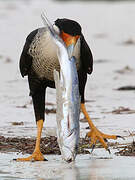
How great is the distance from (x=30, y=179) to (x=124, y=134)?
102 inches

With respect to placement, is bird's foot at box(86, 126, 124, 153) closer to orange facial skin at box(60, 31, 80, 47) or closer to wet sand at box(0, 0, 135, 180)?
wet sand at box(0, 0, 135, 180)

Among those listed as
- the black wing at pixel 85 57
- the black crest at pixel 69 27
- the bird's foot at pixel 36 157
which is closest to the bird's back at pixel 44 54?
the black wing at pixel 85 57

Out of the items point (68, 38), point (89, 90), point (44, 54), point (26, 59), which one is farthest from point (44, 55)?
point (89, 90)

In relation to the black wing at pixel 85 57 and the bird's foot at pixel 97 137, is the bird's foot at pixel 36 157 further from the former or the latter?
the black wing at pixel 85 57

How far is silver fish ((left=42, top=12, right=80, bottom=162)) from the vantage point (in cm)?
637

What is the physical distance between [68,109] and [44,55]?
1255mm

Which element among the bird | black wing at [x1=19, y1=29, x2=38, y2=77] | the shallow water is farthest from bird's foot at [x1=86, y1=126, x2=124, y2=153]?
black wing at [x1=19, y1=29, x2=38, y2=77]

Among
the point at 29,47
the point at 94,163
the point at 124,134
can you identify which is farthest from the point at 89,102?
the point at 94,163

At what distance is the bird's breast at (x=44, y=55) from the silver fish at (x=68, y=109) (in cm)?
92

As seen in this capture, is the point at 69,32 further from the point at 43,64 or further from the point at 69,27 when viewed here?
the point at 43,64

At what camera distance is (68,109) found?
6410 mm

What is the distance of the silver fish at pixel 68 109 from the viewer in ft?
20.9

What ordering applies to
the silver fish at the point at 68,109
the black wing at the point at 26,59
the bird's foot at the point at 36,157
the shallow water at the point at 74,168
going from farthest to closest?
the black wing at the point at 26,59 < the bird's foot at the point at 36,157 < the silver fish at the point at 68,109 < the shallow water at the point at 74,168

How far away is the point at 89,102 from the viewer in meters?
11.4
